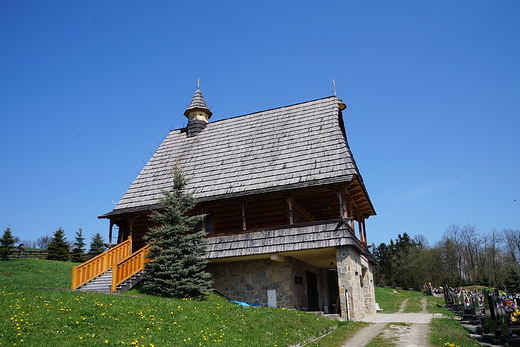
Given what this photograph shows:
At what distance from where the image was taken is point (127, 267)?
16.1m

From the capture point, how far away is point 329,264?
22016mm

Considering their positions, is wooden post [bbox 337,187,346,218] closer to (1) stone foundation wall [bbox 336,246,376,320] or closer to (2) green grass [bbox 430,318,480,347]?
(1) stone foundation wall [bbox 336,246,376,320]

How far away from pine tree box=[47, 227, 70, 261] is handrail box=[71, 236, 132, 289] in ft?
67.5

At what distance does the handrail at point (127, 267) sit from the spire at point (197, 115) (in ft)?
30.7

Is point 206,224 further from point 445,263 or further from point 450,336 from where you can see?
point 445,263

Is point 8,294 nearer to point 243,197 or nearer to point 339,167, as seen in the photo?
point 243,197

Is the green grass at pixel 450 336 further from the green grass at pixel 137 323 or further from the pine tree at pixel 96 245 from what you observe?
the pine tree at pixel 96 245

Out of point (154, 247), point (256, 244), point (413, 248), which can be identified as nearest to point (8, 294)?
point (154, 247)

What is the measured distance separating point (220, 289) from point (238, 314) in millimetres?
6264

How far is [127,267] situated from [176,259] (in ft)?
7.42

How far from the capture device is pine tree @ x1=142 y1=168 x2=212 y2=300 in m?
14.8

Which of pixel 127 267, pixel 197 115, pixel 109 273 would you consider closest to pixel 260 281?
pixel 127 267

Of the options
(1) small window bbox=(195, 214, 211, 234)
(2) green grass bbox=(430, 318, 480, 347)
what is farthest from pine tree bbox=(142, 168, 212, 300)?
(2) green grass bbox=(430, 318, 480, 347)

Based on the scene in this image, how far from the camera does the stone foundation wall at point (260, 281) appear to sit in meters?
17.2
